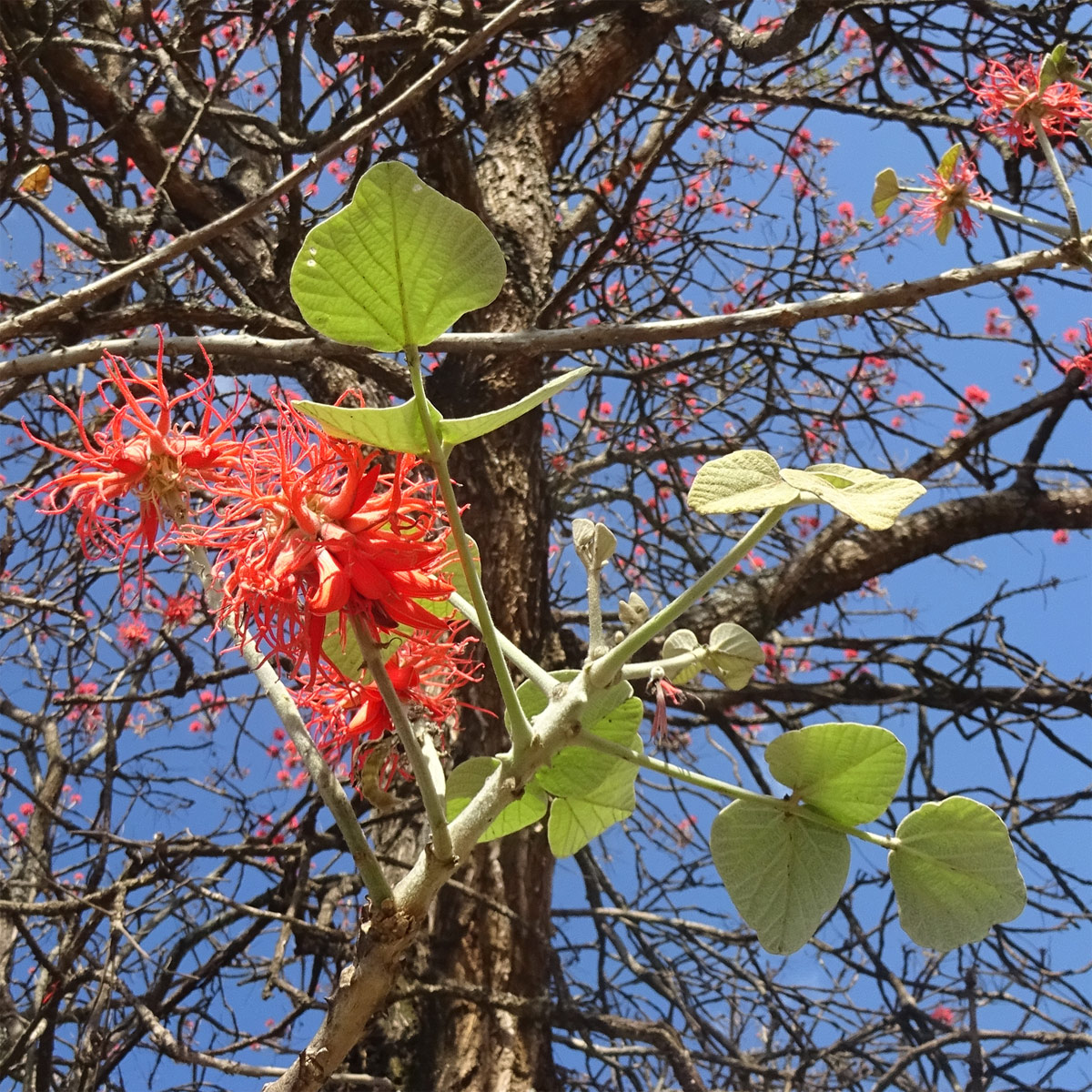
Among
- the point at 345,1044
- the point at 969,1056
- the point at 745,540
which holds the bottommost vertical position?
the point at 345,1044

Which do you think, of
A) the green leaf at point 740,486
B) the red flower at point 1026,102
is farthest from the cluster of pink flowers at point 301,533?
the red flower at point 1026,102

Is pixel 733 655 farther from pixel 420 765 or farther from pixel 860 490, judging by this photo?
pixel 420 765

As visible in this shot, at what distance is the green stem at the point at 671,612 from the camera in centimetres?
59

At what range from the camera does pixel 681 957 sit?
2.68 m

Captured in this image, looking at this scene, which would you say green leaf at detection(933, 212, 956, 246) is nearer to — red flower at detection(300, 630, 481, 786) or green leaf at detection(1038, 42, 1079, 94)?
green leaf at detection(1038, 42, 1079, 94)

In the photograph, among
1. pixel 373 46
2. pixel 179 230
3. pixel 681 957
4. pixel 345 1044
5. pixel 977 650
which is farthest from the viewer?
pixel 681 957

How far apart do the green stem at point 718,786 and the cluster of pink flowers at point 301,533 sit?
6.2 inches

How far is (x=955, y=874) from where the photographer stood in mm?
719

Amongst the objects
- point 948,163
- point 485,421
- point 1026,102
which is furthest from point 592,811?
point 1026,102

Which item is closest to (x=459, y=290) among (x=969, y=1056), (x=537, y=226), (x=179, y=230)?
(x=179, y=230)

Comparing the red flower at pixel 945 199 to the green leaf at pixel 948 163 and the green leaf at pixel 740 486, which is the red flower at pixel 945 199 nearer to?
the green leaf at pixel 948 163

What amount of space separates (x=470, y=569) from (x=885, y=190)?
1.38 metres

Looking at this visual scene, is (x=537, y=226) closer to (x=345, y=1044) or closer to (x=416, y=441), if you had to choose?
(x=416, y=441)

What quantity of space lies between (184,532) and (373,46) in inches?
49.3
